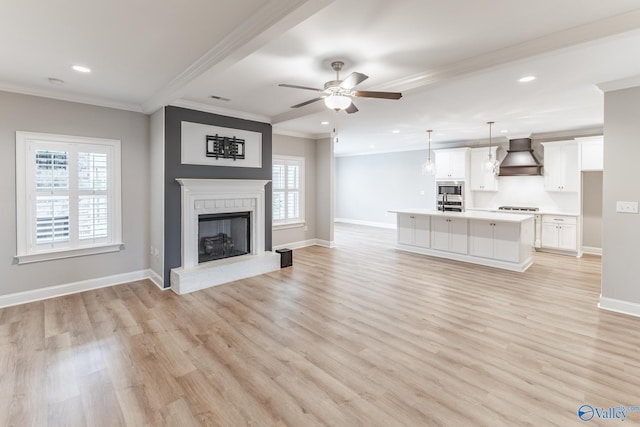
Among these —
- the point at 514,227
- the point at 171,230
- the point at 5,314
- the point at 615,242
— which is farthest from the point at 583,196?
the point at 5,314

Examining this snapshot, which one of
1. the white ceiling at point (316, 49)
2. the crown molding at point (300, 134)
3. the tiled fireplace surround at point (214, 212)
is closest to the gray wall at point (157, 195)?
the tiled fireplace surround at point (214, 212)

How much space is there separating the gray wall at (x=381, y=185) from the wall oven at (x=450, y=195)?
0.68 meters

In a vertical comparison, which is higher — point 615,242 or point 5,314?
point 615,242

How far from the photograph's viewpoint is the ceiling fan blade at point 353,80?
2713 millimetres

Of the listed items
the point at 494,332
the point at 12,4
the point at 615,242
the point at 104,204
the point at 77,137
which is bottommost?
the point at 494,332

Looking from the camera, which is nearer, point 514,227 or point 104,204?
point 104,204

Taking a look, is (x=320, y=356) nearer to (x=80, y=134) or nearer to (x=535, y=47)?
(x=535, y=47)

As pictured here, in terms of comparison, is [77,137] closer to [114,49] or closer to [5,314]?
[114,49]

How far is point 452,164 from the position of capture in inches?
327

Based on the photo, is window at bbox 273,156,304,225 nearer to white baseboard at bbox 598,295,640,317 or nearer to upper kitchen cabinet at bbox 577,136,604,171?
white baseboard at bbox 598,295,640,317

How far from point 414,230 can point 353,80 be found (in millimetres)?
4726

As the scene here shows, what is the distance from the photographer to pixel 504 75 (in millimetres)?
3467

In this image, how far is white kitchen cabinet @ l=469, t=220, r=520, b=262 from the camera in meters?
5.40

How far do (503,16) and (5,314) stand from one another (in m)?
5.99
